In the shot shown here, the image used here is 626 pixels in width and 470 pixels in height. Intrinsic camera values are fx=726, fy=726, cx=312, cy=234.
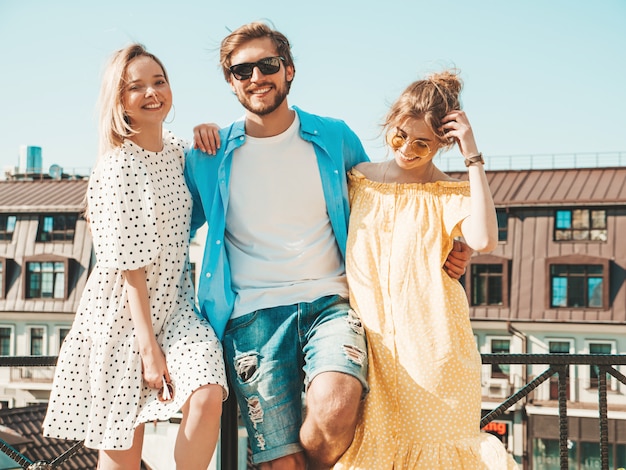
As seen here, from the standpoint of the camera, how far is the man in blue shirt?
100 inches

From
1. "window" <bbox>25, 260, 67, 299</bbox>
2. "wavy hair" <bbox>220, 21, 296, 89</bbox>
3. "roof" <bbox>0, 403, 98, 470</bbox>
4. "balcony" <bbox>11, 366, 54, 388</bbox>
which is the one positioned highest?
"wavy hair" <bbox>220, 21, 296, 89</bbox>

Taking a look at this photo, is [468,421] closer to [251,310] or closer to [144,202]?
[251,310]

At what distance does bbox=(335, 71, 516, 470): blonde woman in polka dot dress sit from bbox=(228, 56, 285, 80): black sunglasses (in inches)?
20.8

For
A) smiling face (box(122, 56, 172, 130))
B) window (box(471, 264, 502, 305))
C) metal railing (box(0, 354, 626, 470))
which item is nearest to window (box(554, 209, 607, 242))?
window (box(471, 264, 502, 305))

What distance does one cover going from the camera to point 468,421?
8.29 feet

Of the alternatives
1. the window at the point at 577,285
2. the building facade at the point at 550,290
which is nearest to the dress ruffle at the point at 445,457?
the building facade at the point at 550,290

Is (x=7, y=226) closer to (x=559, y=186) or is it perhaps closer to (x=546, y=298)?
(x=546, y=298)

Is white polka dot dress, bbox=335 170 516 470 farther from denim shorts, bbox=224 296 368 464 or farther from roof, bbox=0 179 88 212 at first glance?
roof, bbox=0 179 88 212

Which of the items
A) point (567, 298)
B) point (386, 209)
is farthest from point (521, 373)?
point (386, 209)

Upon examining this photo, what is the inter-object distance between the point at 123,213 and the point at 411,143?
3.62ft

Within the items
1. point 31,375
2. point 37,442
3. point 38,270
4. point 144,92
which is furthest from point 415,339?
point 38,270

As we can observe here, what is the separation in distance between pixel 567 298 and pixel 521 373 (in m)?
4.16

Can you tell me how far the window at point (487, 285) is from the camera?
100 ft

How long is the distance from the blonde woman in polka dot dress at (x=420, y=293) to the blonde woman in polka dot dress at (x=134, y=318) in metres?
0.57
